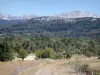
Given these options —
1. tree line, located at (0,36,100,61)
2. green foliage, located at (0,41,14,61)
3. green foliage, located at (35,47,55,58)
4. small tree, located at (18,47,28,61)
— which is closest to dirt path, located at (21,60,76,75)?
green foliage, located at (0,41,14,61)

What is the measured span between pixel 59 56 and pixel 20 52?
24.7 m

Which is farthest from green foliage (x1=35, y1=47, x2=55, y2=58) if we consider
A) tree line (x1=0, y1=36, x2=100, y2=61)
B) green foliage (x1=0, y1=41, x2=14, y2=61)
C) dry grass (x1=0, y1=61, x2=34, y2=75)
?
dry grass (x1=0, y1=61, x2=34, y2=75)

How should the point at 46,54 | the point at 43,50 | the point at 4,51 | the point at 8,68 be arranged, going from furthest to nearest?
the point at 43,50, the point at 46,54, the point at 4,51, the point at 8,68

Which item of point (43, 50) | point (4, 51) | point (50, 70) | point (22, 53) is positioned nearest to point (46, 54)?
point (43, 50)

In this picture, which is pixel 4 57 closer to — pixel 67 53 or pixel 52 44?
pixel 67 53

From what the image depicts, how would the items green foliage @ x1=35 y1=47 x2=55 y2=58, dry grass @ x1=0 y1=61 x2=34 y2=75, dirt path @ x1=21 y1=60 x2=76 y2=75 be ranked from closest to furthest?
dry grass @ x1=0 y1=61 x2=34 y2=75, dirt path @ x1=21 y1=60 x2=76 y2=75, green foliage @ x1=35 y1=47 x2=55 y2=58

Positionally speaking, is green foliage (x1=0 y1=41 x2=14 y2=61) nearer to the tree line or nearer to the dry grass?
the tree line

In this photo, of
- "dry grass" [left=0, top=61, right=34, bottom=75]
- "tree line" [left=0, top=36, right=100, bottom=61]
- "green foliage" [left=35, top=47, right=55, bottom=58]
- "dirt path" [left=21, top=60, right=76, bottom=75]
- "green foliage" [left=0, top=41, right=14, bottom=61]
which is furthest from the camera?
"green foliage" [left=35, top=47, right=55, bottom=58]

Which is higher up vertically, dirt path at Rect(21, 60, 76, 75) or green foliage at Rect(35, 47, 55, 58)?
dirt path at Rect(21, 60, 76, 75)

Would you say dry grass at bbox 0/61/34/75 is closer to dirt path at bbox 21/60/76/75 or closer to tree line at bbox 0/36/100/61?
dirt path at bbox 21/60/76/75

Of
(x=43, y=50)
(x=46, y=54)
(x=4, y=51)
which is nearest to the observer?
(x=4, y=51)

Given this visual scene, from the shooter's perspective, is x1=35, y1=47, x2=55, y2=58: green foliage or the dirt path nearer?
the dirt path

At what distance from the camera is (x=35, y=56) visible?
148500mm

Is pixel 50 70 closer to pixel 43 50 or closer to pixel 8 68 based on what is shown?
pixel 8 68
